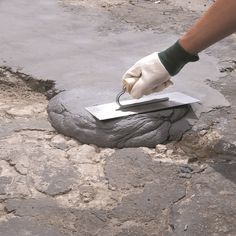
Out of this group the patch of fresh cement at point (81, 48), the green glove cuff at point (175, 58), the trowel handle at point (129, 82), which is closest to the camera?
the green glove cuff at point (175, 58)

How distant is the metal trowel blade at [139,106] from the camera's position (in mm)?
1891

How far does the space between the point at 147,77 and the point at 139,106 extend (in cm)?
18

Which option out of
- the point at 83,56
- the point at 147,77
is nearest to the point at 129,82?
the point at 147,77

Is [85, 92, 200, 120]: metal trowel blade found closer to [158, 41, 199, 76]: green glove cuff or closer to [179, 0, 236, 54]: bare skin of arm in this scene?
[158, 41, 199, 76]: green glove cuff

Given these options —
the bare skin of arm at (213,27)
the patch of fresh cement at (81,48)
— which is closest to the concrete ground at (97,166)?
the patch of fresh cement at (81,48)

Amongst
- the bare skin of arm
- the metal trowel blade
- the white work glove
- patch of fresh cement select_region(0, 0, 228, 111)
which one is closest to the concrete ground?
patch of fresh cement select_region(0, 0, 228, 111)

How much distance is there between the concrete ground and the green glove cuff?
285mm

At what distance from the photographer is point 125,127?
1.85m

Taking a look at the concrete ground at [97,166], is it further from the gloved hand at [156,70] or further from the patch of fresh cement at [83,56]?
the gloved hand at [156,70]

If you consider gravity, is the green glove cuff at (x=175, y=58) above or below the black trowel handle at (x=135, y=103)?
above

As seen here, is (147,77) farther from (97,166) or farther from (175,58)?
(97,166)

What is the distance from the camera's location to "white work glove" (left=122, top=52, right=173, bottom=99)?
1.82 metres

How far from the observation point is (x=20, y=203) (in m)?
1.52

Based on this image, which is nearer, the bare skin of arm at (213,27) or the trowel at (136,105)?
the bare skin of arm at (213,27)
